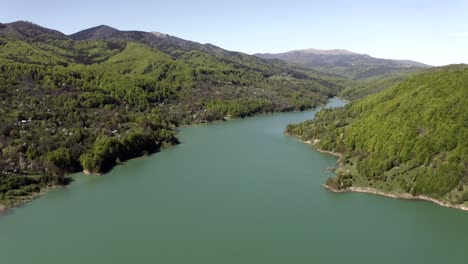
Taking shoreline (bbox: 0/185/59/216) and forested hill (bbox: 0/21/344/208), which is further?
forested hill (bbox: 0/21/344/208)

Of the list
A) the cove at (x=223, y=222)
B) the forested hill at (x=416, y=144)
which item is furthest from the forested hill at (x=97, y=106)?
the forested hill at (x=416, y=144)

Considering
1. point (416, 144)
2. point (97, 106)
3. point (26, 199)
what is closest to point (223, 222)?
point (26, 199)

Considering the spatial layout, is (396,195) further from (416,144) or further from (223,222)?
(223,222)

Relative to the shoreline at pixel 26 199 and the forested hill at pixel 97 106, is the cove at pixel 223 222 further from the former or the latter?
the forested hill at pixel 97 106

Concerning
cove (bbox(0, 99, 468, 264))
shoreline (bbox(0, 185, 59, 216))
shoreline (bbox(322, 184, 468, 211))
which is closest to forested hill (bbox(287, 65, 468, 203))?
shoreline (bbox(322, 184, 468, 211))

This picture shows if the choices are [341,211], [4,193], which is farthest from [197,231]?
[4,193]

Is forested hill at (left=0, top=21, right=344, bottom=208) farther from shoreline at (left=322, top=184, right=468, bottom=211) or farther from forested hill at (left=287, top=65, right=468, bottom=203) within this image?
forested hill at (left=287, top=65, right=468, bottom=203)
